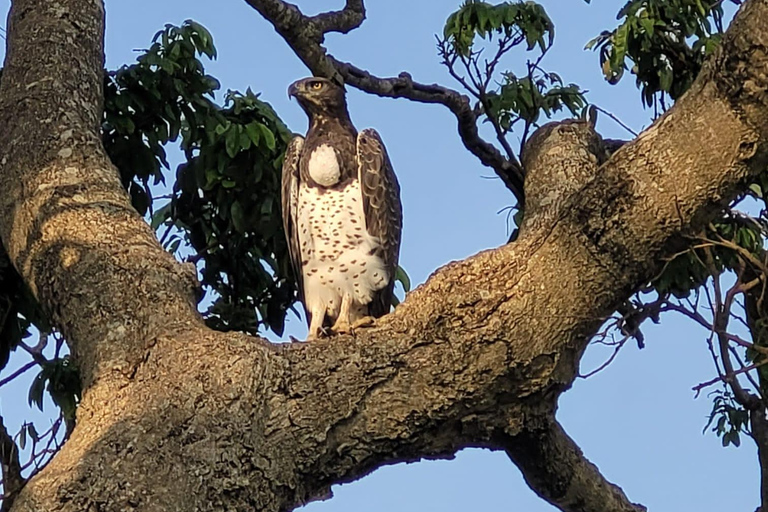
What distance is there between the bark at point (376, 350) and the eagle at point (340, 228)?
1697 millimetres

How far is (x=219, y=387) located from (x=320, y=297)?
2.18 meters

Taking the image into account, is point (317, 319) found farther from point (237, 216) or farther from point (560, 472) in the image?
point (560, 472)

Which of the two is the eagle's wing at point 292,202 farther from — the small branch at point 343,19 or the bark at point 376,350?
the bark at point 376,350

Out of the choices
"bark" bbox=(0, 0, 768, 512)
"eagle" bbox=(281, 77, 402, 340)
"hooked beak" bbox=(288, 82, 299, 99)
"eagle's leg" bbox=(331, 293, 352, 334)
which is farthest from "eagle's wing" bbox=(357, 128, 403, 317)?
"bark" bbox=(0, 0, 768, 512)

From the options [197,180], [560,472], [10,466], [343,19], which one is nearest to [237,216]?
[197,180]

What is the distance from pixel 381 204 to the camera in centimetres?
494

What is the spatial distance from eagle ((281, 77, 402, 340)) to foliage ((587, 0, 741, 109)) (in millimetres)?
1111

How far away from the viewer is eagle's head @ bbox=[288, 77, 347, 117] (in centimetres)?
530

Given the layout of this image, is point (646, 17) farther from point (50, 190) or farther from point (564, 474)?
point (50, 190)

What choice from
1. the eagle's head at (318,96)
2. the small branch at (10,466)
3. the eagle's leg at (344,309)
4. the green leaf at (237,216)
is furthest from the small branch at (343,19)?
the small branch at (10,466)

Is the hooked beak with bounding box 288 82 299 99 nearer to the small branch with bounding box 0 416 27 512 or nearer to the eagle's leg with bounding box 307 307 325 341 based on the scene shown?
the eagle's leg with bounding box 307 307 325 341

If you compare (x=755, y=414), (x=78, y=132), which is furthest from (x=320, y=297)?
(x=755, y=414)

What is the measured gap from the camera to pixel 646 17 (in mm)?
4973

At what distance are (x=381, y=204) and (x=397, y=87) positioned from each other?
0.52 meters
